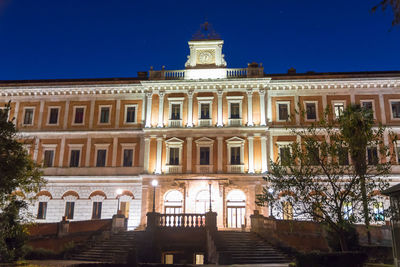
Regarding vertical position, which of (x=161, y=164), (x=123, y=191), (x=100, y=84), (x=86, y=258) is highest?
(x=100, y=84)

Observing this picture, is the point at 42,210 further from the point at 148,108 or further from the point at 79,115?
the point at 148,108

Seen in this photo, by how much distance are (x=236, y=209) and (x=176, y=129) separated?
8.56 m

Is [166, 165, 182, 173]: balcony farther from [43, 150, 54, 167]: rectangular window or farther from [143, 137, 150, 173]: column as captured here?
[43, 150, 54, 167]: rectangular window

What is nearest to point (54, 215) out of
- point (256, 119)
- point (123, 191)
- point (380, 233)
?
point (123, 191)

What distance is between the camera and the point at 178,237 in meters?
23.9

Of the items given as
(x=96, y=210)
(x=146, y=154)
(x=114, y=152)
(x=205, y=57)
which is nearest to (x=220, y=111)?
(x=205, y=57)

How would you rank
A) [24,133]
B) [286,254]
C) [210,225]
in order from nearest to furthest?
[286,254] < [210,225] < [24,133]

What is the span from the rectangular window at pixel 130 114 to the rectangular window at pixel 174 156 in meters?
4.90

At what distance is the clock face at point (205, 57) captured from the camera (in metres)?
36.3

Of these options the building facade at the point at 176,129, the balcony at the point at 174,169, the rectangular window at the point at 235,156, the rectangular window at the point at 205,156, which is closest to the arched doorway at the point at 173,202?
the building facade at the point at 176,129

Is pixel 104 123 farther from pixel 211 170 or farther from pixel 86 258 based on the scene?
pixel 86 258

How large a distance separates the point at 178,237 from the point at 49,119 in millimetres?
19779

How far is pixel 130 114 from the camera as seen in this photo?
36219 millimetres

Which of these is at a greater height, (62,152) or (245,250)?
(62,152)
